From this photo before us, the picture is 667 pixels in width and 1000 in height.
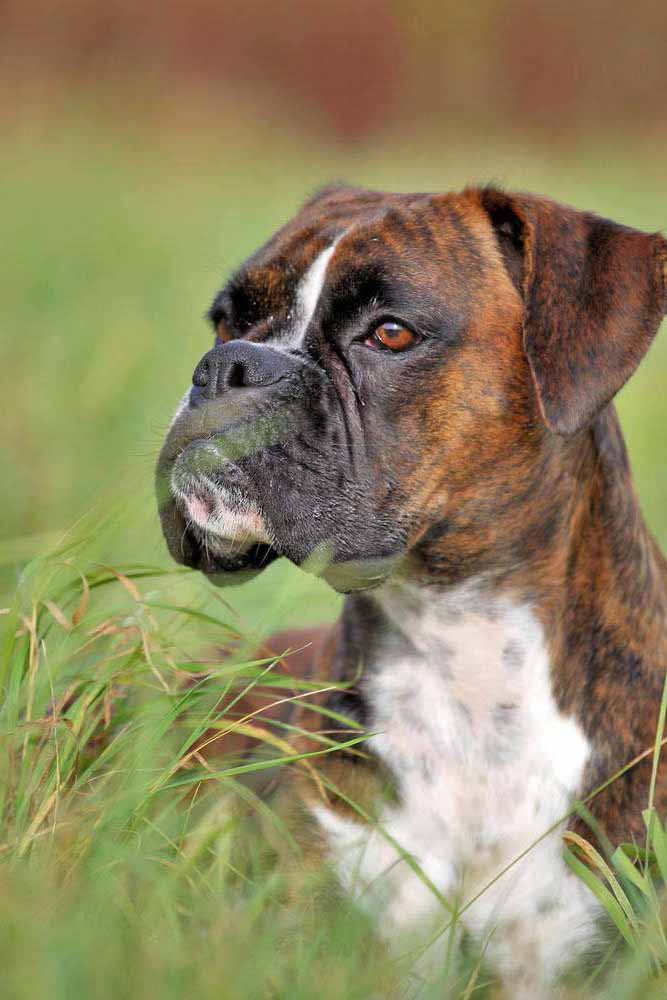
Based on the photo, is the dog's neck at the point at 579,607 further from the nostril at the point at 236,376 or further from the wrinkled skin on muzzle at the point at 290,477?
the nostril at the point at 236,376

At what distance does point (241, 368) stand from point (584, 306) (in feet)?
2.63

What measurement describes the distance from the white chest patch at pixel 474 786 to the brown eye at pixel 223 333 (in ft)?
2.81

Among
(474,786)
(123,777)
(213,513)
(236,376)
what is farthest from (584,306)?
(123,777)

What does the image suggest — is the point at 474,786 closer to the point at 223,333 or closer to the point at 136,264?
the point at 223,333

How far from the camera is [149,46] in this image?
48.5 feet

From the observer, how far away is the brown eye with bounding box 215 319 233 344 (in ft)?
11.8

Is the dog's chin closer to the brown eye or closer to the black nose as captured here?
the black nose

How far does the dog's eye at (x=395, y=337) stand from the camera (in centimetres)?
308

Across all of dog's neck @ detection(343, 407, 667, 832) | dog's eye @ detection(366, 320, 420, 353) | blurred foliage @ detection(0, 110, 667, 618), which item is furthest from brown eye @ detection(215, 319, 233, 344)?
dog's neck @ detection(343, 407, 667, 832)

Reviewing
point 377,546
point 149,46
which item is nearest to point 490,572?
point 377,546

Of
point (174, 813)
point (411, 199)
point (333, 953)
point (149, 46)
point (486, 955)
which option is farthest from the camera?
point (149, 46)

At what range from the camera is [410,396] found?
3059mm

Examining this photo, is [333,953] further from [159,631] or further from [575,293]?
[575,293]

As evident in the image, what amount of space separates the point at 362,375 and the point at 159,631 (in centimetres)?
76
